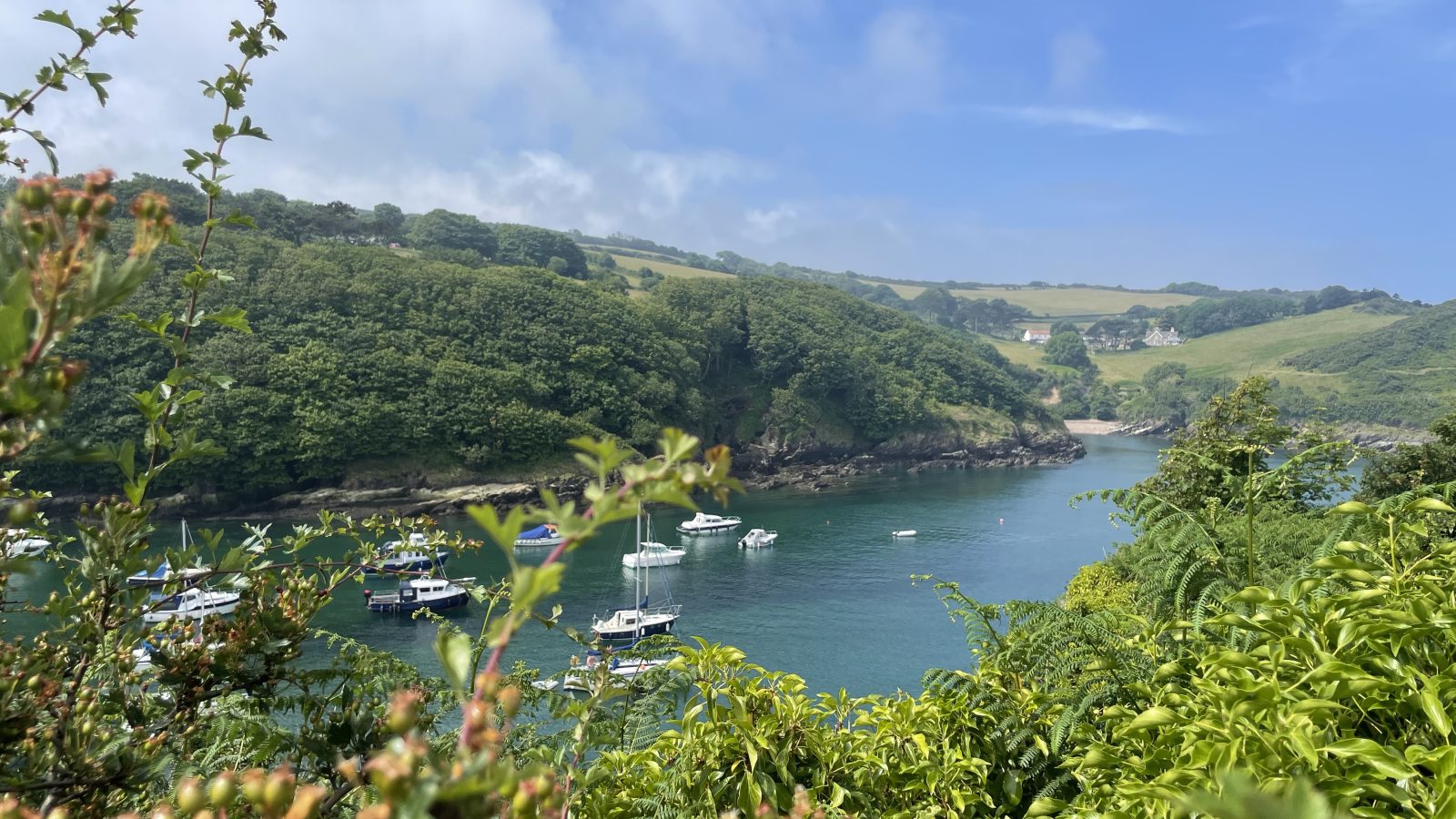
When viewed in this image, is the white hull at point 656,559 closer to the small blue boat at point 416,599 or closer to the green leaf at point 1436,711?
the small blue boat at point 416,599

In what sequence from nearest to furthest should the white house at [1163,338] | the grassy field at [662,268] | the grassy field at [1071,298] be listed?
the grassy field at [662,268] < the white house at [1163,338] < the grassy field at [1071,298]

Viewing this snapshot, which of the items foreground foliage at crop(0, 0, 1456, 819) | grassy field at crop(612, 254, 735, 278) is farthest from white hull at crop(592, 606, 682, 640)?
grassy field at crop(612, 254, 735, 278)

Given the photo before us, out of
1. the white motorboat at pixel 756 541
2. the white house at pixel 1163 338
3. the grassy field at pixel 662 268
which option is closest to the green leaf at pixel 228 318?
the white motorboat at pixel 756 541

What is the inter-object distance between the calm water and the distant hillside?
1601 inches

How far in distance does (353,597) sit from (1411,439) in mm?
73024

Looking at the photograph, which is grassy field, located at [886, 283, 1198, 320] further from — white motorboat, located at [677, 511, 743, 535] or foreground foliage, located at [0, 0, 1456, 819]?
foreground foliage, located at [0, 0, 1456, 819]

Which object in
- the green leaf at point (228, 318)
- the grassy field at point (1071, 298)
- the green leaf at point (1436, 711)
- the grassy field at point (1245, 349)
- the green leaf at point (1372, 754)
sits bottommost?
the green leaf at point (1372, 754)

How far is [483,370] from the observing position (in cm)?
4512

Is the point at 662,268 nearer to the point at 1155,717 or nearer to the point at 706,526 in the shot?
the point at 706,526

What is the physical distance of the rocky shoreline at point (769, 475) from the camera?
3512 cm

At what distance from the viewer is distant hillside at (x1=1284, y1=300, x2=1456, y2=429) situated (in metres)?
65.7

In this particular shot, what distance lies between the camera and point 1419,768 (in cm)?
155

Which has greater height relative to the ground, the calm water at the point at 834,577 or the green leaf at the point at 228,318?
the green leaf at the point at 228,318

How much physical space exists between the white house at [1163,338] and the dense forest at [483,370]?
67.6 meters
